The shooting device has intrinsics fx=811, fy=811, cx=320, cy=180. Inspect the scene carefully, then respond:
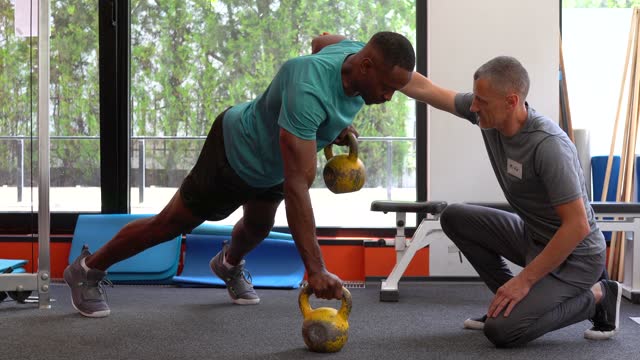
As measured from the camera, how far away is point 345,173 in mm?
2854

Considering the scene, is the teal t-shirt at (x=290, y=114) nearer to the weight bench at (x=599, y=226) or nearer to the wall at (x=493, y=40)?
the weight bench at (x=599, y=226)

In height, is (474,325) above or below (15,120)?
below

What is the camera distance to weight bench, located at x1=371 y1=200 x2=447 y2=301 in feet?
12.9

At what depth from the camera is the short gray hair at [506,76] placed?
2750mm

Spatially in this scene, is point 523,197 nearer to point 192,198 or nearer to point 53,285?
point 192,198

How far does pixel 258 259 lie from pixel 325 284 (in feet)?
7.10

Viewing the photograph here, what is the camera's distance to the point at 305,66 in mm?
2588

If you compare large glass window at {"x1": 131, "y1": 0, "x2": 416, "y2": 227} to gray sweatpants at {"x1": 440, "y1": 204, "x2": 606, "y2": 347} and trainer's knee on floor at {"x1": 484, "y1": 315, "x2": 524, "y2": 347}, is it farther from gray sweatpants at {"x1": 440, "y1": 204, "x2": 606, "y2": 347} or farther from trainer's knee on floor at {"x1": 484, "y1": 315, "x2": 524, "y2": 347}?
trainer's knee on floor at {"x1": 484, "y1": 315, "x2": 524, "y2": 347}

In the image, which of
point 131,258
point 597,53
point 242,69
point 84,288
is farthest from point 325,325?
point 597,53

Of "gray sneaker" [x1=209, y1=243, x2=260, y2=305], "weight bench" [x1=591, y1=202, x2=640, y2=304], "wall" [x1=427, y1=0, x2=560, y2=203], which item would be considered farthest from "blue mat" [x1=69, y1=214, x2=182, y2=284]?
"weight bench" [x1=591, y1=202, x2=640, y2=304]

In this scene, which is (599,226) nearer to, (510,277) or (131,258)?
(510,277)

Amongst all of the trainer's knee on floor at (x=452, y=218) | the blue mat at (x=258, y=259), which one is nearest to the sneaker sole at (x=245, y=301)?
the blue mat at (x=258, y=259)

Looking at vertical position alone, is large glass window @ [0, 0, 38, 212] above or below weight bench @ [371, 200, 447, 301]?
above

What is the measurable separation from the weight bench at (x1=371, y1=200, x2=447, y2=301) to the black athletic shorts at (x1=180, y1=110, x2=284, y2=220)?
3.38 ft
